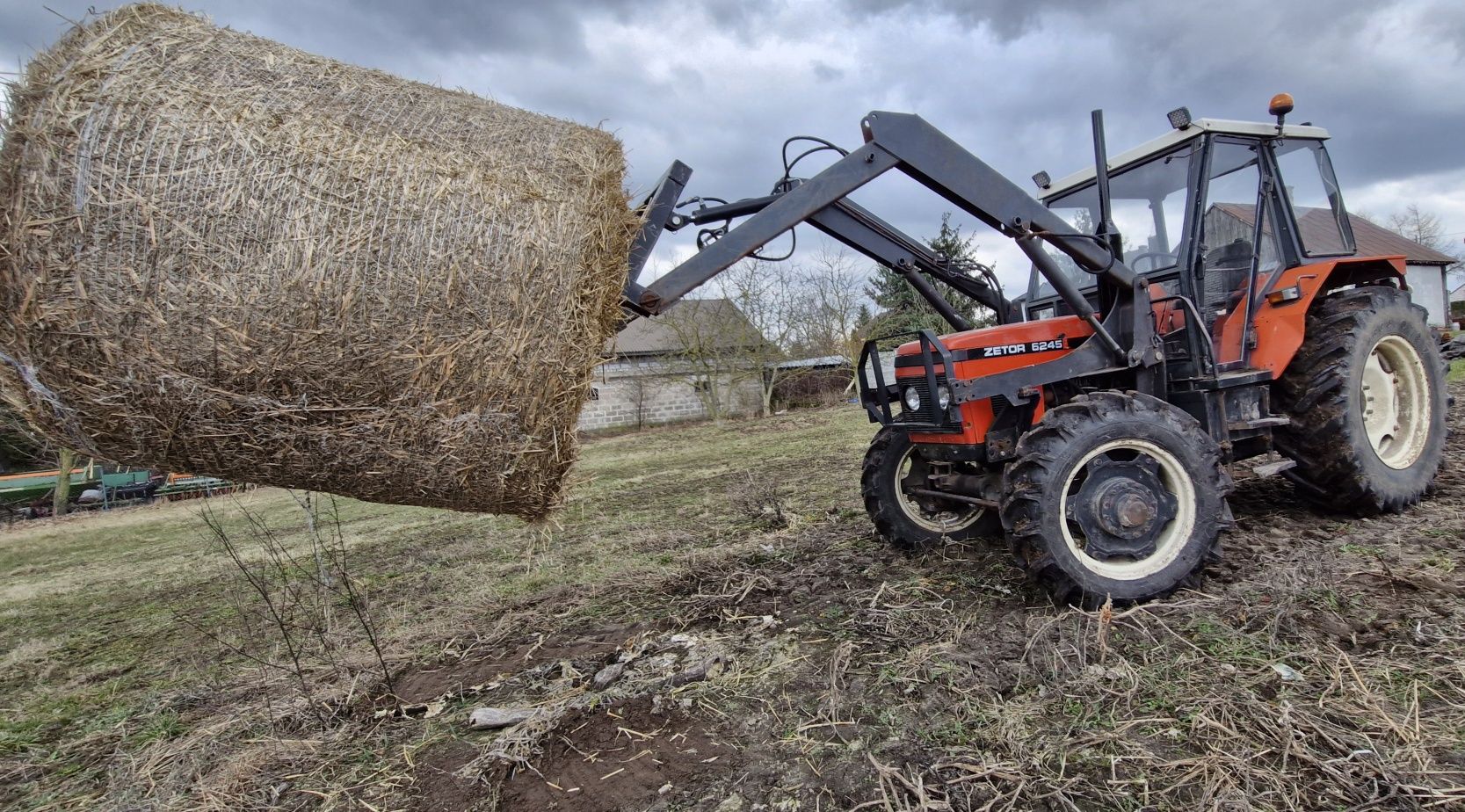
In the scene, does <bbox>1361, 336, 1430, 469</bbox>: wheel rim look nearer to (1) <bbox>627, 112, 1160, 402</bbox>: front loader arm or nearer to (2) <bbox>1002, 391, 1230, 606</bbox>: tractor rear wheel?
(1) <bbox>627, 112, 1160, 402</bbox>: front loader arm

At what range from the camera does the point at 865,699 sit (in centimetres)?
273

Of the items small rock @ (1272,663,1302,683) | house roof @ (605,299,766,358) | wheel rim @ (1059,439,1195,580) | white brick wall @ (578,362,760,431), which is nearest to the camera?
small rock @ (1272,663,1302,683)

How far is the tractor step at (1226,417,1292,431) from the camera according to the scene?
13.3ft

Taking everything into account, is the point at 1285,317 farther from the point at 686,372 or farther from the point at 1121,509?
the point at 686,372

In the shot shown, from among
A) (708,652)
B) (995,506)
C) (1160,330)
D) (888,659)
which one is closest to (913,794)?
(888,659)

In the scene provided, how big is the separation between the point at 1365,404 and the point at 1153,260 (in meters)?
1.63

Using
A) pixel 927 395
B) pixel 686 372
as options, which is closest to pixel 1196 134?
pixel 927 395

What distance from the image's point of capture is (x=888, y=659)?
3027mm

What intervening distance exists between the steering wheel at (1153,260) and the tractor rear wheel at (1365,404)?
0.93m

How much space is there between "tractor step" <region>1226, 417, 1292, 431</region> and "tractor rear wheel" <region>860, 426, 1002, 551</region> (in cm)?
137

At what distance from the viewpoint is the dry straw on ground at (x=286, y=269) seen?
215 centimetres

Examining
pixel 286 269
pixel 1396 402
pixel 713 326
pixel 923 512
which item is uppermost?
pixel 713 326

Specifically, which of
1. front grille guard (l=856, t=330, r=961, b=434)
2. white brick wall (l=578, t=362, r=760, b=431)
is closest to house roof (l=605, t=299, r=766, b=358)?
white brick wall (l=578, t=362, r=760, b=431)

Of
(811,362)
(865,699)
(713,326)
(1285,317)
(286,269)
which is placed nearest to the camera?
(286,269)
